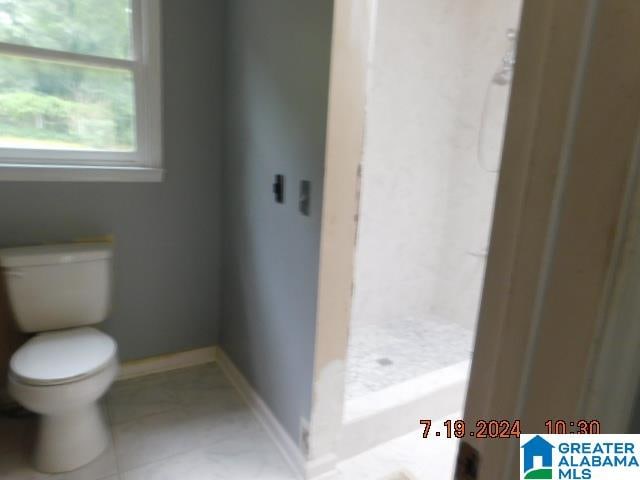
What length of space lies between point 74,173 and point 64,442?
1.10 metres

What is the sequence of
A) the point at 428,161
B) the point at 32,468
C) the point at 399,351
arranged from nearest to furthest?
the point at 32,468, the point at 399,351, the point at 428,161

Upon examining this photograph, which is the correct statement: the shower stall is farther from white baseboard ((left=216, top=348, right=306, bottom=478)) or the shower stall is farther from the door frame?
the door frame

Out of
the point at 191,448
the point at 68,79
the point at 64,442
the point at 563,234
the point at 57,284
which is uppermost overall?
the point at 68,79

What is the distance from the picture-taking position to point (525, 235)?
0.35 meters

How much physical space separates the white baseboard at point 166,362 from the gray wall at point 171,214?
4 centimetres

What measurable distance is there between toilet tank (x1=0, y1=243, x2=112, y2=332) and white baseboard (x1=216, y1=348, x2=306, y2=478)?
694mm

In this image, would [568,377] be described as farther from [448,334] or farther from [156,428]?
[448,334]

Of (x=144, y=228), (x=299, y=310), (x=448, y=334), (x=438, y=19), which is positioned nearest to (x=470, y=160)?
(x=438, y=19)

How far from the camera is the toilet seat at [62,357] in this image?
55.1 inches

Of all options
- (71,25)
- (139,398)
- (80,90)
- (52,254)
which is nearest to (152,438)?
(139,398)

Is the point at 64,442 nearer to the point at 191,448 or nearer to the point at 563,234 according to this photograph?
the point at 191,448

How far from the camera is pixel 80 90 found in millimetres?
1832

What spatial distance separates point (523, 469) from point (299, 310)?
1.19 meters

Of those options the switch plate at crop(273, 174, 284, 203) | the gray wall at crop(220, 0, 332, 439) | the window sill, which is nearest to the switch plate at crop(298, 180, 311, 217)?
the gray wall at crop(220, 0, 332, 439)
